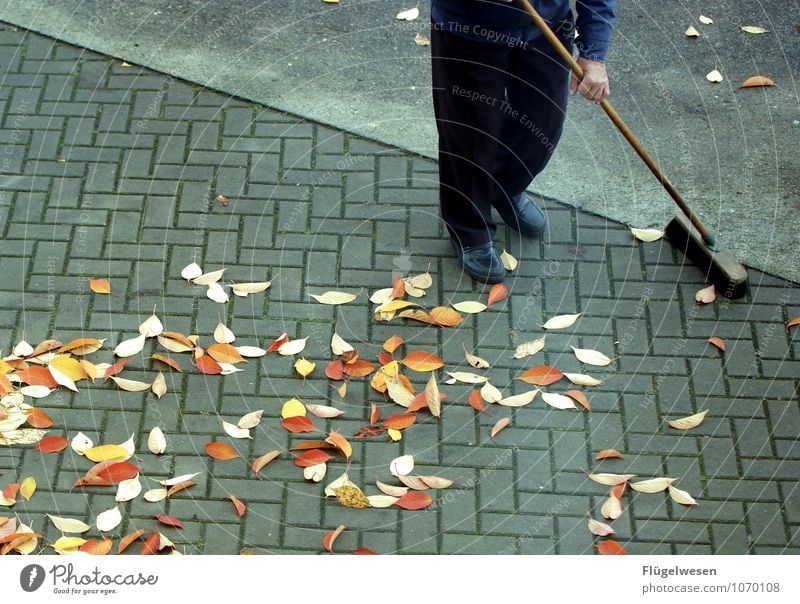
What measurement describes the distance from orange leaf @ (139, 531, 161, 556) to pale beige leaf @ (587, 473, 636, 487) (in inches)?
62.4

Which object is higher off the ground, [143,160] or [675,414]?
[143,160]

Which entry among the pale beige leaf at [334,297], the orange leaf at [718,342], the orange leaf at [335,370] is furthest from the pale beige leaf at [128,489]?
the orange leaf at [718,342]

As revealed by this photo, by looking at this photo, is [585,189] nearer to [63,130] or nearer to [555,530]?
[555,530]

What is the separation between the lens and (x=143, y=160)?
5.06m

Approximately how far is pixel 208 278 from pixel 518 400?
1429mm

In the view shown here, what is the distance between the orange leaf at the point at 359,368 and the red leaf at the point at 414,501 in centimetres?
58

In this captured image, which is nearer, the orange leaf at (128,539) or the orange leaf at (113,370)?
the orange leaf at (128,539)

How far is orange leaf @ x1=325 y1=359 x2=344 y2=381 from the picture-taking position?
429 centimetres

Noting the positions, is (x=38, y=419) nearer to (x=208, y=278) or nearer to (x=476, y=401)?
(x=208, y=278)

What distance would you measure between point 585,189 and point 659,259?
0.54m

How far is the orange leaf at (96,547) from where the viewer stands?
12.3ft

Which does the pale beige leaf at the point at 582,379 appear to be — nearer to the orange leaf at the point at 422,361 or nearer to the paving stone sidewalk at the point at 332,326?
the paving stone sidewalk at the point at 332,326

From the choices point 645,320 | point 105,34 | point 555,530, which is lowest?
point 555,530

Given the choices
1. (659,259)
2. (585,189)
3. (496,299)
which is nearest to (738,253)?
(659,259)
